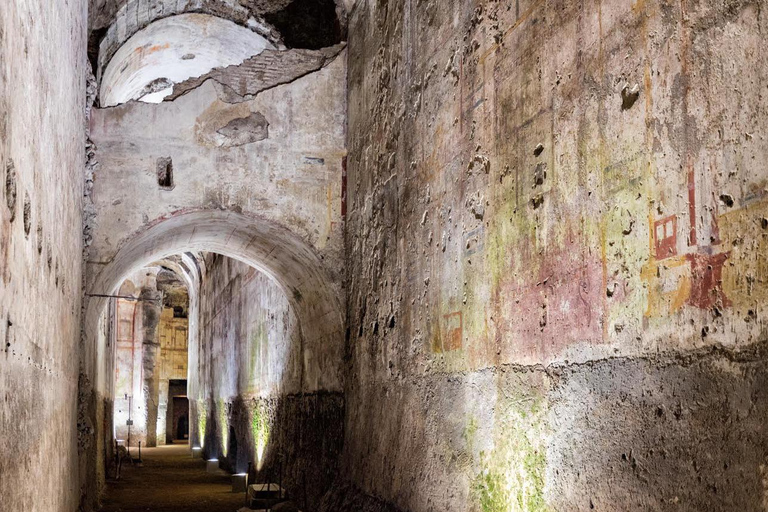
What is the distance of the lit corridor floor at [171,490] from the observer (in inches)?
401

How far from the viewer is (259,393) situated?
12492 millimetres

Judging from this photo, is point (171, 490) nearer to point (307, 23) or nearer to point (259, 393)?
point (259, 393)

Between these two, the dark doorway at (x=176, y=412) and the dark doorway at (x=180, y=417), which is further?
the dark doorway at (x=180, y=417)

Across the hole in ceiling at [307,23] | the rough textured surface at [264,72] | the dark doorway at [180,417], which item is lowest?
the dark doorway at [180,417]

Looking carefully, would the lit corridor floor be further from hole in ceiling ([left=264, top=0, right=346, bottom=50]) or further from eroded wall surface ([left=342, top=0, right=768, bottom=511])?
hole in ceiling ([left=264, top=0, right=346, bottom=50])

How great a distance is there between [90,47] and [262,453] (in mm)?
5928

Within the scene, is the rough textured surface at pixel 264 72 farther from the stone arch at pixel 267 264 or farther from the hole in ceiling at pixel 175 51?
the hole in ceiling at pixel 175 51

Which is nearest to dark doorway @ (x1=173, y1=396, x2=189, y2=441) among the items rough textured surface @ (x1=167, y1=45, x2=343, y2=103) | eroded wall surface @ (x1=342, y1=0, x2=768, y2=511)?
rough textured surface @ (x1=167, y1=45, x2=343, y2=103)

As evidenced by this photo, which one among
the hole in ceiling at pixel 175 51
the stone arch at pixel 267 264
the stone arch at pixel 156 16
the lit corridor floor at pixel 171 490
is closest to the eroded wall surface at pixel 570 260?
the stone arch at pixel 267 264

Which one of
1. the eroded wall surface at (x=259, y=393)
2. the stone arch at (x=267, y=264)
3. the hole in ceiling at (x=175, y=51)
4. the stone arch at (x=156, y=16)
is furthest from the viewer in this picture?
the hole in ceiling at (x=175, y=51)

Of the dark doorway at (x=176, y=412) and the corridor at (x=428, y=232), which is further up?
the corridor at (x=428, y=232)

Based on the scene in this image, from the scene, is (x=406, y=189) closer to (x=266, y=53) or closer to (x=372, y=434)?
(x=372, y=434)

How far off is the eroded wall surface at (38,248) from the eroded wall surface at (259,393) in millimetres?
2624

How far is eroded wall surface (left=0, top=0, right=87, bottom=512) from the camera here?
10.8 feet
